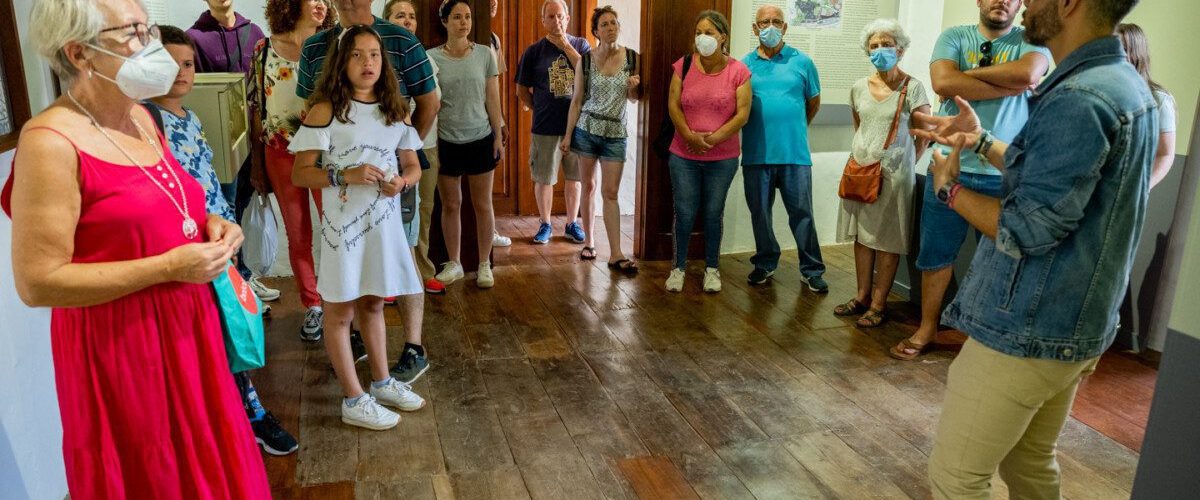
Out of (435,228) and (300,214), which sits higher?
(300,214)

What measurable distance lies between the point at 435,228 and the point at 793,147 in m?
1.97

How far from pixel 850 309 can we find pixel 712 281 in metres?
0.74

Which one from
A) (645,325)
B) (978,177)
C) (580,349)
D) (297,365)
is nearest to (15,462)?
(297,365)

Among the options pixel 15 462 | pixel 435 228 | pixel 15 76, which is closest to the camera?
pixel 15 462

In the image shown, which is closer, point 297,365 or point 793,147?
point 297,365

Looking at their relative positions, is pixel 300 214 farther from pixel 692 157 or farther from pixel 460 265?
pixel 692 157

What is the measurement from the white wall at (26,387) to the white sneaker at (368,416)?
0.88m

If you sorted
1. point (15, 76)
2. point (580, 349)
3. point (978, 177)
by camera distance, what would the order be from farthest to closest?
point (580, 349)
point (978, 177)
point (15, 76)

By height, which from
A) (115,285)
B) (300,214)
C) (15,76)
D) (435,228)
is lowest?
(435,228)

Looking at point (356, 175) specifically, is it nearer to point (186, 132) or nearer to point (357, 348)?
point (186, 132)

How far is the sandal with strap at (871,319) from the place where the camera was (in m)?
4.03

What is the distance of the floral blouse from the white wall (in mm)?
1006

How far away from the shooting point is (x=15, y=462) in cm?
188

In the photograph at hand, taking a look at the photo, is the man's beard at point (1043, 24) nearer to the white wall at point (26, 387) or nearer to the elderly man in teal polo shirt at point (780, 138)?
the white wall at point (26, 387)
